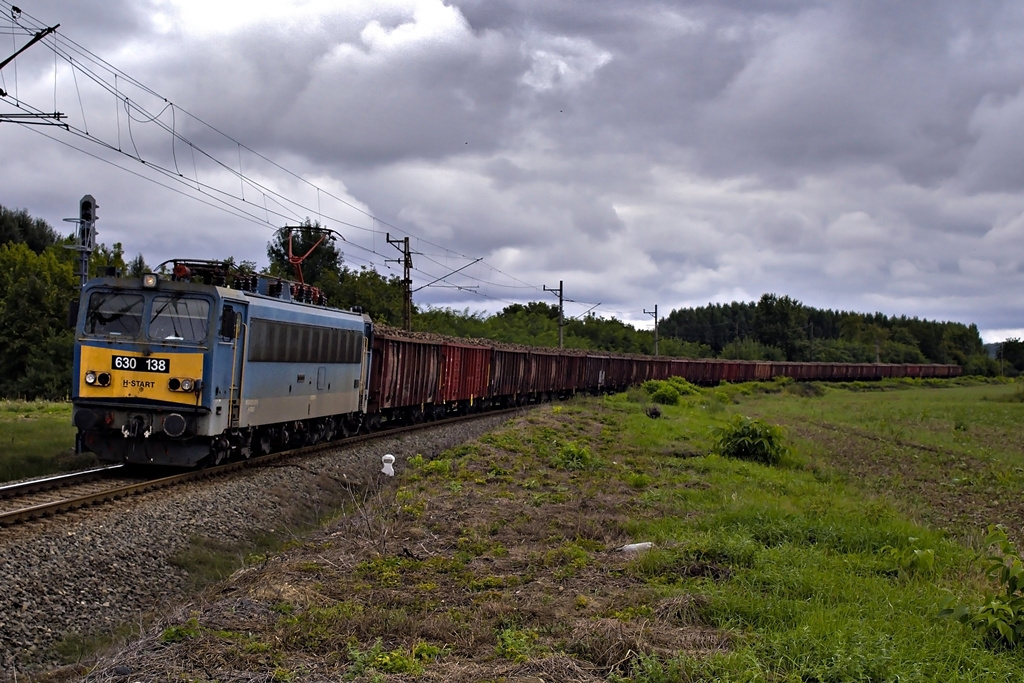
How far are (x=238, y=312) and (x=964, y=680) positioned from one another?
11849 mm

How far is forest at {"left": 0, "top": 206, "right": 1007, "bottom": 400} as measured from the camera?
48812 millimetres

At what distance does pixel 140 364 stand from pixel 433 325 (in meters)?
50.5

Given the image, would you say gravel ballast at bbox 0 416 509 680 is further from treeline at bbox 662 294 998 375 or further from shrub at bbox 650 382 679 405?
treeline at bbox 662 294 998 375

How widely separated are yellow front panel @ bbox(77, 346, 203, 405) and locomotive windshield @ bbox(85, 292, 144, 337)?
34cm

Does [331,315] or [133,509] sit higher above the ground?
[331,315]

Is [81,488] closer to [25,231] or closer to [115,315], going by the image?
[115,315]

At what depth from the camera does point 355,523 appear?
1027cm

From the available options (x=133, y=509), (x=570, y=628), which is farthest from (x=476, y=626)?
(x=133, y=509)

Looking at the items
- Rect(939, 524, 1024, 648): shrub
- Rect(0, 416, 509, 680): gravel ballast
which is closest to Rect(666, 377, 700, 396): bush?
Rect(0, 416, 509, 680): gravel ballast

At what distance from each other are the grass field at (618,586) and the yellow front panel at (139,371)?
12.3 feet

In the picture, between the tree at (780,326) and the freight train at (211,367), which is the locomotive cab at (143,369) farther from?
the tree at (780,326)

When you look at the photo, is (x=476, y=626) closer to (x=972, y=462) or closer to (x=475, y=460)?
(x=475, y=460)

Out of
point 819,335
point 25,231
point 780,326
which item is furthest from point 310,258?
point 819,335

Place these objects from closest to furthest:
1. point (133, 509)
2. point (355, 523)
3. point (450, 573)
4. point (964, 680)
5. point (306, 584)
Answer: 1. point (964, 680)
2. point (306, 584)
3. point (450, 573)
4. point (355, 523)
5. point (133, 509)
